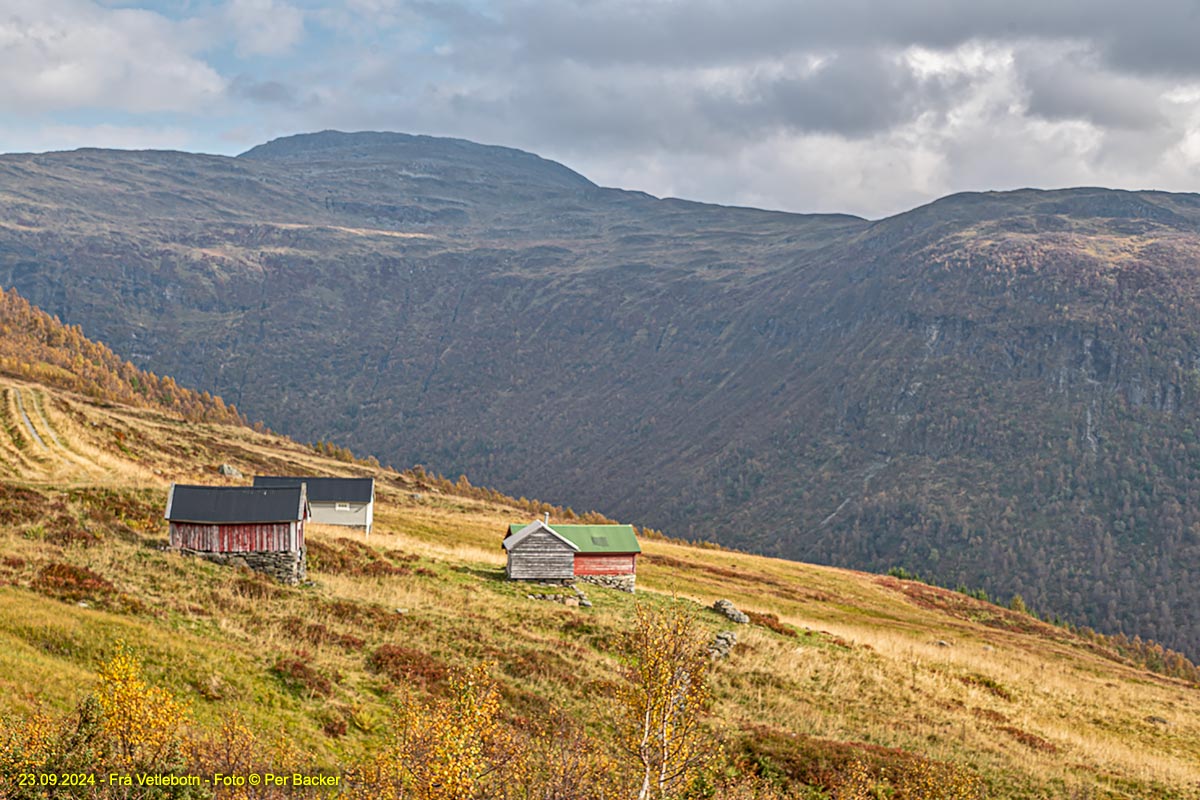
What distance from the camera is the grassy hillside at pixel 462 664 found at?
24.5m

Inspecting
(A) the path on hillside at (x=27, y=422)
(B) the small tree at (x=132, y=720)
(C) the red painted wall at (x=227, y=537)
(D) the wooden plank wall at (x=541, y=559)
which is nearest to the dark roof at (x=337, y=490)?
(D) the wooden plank wall at (x=541, y=559)

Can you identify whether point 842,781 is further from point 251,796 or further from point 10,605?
point 10,605

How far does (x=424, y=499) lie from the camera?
117188 millimetres

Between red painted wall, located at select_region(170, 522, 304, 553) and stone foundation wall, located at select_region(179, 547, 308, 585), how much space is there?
20cm

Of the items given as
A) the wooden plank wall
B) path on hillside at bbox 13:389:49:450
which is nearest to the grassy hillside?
the wooden plank wall

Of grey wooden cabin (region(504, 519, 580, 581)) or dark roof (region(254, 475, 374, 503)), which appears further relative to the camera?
dark roof (region(254, 475, 374, 503))

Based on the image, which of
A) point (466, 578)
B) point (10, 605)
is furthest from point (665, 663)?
point (466, 578)

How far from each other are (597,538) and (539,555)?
6018 millimetres

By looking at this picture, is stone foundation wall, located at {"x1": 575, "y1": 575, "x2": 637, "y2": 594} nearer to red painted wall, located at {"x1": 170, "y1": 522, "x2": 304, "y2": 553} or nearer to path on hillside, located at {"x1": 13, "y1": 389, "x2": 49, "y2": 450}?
red painted wall, located at {"x1": 170, "y1": 522, "x2": 304, "y2": 553}

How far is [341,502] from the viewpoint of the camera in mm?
73062

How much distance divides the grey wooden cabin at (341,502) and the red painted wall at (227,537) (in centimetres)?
3054

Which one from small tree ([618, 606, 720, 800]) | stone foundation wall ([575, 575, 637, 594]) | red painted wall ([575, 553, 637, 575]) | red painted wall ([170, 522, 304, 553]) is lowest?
stone foundation wall ([575, 575, 637, 594])

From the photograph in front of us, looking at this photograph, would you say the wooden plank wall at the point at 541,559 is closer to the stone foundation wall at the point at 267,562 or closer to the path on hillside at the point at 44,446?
the stone foundation wall at the point at 267,562

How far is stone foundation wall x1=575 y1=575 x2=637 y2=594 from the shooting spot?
63125 mm
